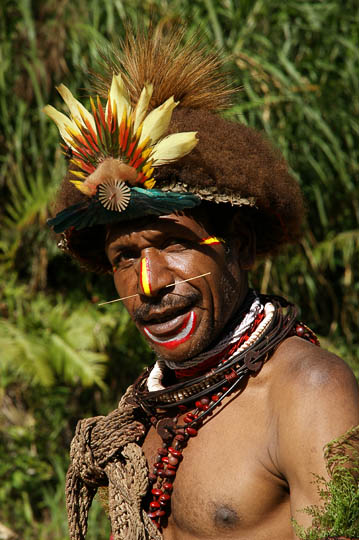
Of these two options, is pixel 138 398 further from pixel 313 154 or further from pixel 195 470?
pixel 313 154

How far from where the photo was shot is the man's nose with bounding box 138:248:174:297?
6.90 ft

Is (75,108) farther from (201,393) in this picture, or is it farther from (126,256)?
(201,393)

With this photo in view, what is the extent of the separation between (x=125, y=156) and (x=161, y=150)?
0.12 metres

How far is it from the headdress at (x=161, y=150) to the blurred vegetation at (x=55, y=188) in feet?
6.44

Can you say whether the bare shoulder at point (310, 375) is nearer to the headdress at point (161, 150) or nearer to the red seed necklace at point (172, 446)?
the red seed necklace at point (172, 446)

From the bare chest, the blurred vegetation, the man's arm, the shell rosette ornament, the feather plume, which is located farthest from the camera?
the blurred vegetation

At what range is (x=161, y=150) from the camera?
211 centimetres

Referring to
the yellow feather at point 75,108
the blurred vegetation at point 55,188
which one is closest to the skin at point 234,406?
the yellow feather at point 75,108

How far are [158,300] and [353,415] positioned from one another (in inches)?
27.3

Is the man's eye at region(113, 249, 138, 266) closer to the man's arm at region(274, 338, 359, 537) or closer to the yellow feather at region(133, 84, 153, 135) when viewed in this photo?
the yellow feather at region(133, 84, 153, 135)

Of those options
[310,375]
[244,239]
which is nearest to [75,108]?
[244,239]

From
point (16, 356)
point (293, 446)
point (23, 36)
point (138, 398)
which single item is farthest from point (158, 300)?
point (23, 36)

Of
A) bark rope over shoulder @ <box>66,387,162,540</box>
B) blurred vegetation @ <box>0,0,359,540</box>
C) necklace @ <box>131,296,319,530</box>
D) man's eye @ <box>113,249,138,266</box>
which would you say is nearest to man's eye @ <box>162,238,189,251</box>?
man's eye @ <box>113,249,138,266</box>

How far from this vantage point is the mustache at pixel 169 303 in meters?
2.12
